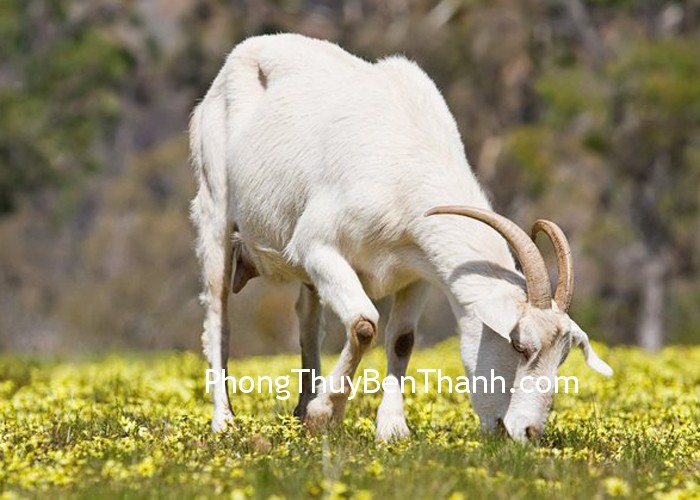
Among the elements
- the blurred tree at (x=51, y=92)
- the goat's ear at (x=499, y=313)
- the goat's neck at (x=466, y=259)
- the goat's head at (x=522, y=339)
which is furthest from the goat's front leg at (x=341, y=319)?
the blurred tree at (x=51, y=92)

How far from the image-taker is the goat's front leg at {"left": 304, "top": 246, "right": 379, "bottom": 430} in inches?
306

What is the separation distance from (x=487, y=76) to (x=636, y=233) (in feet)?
25.1

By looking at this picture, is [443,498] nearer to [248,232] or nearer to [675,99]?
[248,232]

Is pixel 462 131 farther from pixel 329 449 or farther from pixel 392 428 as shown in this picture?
pixel 329 449

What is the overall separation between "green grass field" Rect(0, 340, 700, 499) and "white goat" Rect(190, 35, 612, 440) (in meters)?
0.40

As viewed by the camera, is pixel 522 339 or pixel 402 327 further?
pixel 402 327

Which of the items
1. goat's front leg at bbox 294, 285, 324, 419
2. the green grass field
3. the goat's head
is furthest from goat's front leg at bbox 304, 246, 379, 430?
goat's front leg at bbox 294, 285, 324, 419

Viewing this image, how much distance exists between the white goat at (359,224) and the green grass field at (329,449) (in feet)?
1.32

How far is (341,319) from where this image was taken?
794 cm

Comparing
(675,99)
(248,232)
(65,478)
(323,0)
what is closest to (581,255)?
(675,99)

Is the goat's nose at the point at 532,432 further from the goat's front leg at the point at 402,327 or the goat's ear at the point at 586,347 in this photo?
the goat's front leg at the point at 402,327

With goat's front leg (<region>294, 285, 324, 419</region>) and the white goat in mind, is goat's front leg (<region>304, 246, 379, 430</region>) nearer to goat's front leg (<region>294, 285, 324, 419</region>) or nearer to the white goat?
the white goat

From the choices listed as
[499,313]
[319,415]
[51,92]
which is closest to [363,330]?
[319,415]

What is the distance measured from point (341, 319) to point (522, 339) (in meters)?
1.26
